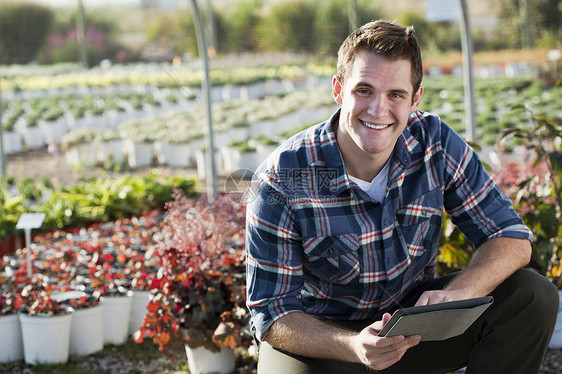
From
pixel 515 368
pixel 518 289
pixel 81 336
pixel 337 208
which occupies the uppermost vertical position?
pixel 337 208

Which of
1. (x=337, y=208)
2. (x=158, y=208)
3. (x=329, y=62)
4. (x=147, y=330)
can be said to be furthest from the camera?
(x=329, y=62)

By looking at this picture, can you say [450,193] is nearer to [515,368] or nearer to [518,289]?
[518,289]

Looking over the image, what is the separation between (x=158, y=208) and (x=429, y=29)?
15425 millimetres

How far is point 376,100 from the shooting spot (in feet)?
5.92

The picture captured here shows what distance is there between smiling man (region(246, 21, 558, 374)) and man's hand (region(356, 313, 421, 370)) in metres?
0.07

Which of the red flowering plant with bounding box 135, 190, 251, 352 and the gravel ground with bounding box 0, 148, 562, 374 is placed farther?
the gravel ground with bounding box 0, 148, 562, 374

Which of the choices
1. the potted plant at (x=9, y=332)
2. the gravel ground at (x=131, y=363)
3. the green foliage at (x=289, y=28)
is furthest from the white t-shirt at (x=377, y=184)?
the green foliage at (x=289, y=28)

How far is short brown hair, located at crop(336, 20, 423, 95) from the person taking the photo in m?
1.78

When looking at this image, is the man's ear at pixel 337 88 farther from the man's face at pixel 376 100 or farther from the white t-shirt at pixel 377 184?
the white t-shirt at pixel 377 184

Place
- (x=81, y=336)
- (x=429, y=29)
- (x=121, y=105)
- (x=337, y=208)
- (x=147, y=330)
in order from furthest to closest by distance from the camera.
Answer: (x=429, y=29)
(x=121, y=105)
(x=81, y=336)
(x=147, y=330)
(x=337, y=208)

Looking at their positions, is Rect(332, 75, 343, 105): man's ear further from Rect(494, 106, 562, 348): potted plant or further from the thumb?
Rect(494, 106, 562, 348): potted plant

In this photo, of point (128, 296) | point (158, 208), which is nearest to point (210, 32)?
point (158, 208)

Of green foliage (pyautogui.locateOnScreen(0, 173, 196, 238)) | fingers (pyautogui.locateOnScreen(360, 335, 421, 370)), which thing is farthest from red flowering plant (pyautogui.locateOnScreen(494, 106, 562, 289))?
green foliage (pyautogui.locateOnScreen(0, 173, 196, 238))

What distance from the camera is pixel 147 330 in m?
2.65
